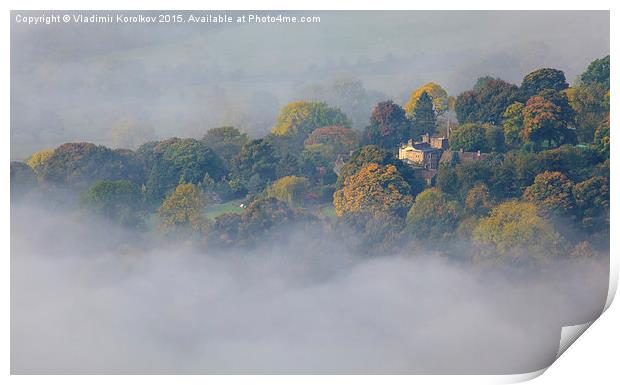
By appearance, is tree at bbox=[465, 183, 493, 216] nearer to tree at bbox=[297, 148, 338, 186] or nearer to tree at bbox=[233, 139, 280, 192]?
tree at bbox=[297, 148, 338, 186]

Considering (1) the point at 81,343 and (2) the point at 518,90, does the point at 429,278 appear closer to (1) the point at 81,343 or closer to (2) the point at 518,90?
(2) the point at 518,90

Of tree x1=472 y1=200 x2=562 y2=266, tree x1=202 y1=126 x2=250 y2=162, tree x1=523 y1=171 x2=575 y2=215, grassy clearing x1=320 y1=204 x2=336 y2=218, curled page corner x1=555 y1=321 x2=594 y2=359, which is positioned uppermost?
tree x1=202 y1=126 x2=250 y2=162

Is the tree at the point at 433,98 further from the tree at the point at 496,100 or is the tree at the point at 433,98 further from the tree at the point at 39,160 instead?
the tree at the point at 39,160

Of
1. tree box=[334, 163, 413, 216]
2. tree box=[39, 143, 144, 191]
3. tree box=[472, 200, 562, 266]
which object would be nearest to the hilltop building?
tree box=[334, 163, 413, 216]

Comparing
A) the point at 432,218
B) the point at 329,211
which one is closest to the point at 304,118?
the point at 329,211

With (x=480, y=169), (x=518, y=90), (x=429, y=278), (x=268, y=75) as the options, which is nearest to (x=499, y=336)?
(x=429, y=278)
